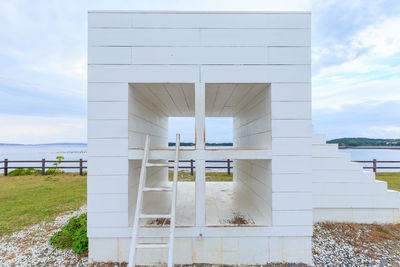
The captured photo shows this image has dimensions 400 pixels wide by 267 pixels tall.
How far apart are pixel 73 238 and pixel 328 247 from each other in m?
4.41

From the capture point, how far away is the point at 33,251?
2.75 meters

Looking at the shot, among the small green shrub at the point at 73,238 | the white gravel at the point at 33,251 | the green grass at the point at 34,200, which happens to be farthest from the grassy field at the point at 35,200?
the small green shrub at the point at 73,238

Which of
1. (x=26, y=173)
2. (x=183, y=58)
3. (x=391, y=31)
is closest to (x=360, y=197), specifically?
(x=183, y=58)

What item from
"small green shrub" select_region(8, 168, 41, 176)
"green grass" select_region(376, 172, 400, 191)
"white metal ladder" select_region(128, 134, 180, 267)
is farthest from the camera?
"small green shrub" select_region(8, 168, 41, 176)

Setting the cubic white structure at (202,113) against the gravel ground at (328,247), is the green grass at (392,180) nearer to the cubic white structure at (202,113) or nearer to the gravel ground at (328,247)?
the gravel ground at (328,247)

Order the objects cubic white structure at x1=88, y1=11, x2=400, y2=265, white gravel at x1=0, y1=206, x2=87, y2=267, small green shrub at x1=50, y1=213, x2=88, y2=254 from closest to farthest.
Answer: cubic white structure at x1=88, y1=11, x2=400, y2=265 < white gravel at x1=0, y1=206, x2=87, y2=267 < small green shrub at x1=50, y1=213, x2=88, y2=254

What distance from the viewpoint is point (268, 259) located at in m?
2.41

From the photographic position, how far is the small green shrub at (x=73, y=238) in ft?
8.82

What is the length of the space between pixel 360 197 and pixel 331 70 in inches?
369

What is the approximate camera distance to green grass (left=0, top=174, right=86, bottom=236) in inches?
153

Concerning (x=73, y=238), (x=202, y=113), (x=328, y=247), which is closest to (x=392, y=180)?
(x=328, y=247)

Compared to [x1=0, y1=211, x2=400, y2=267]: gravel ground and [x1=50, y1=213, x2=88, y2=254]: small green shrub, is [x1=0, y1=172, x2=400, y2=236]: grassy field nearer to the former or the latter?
[x1=0, y1=211, x2=400, y2=267]: gravel ground

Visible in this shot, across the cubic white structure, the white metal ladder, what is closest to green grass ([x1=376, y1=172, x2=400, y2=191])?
the cubic white structure

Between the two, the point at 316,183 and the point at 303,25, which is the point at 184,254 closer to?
the point at 316,183
